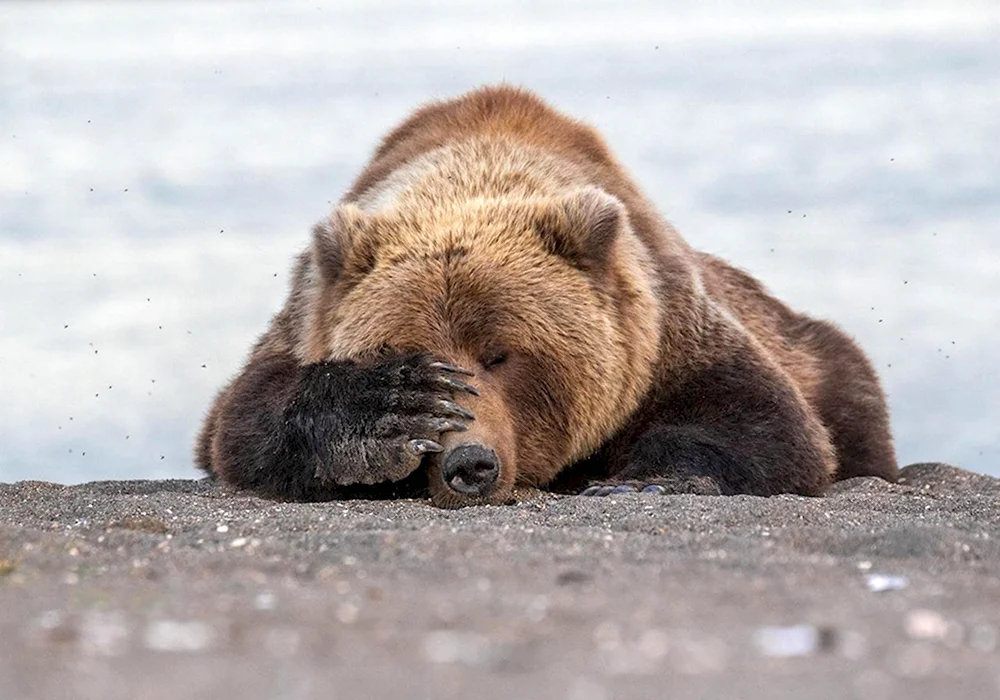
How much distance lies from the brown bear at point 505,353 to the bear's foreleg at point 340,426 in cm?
1

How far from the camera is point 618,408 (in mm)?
7809

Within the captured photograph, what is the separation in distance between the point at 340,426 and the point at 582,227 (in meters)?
1.56

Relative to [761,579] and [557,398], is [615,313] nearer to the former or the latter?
[557,398]

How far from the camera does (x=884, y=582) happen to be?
403 centimetres

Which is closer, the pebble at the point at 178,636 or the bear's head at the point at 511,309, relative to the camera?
the pebble at the point at 178,636

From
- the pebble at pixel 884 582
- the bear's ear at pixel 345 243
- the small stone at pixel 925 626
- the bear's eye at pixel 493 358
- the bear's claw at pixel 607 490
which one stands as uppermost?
the bear's ear at pixel 345 243

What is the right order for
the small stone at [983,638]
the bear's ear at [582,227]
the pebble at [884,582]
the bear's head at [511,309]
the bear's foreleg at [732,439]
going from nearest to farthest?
the small stone at [983,638] < the pebble at [884,582] < the bear's head at [511,309] < the bear's ear at [582,227] < the bear's foreleg at [732,439]

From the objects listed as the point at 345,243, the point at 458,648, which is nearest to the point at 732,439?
the point at 345,243

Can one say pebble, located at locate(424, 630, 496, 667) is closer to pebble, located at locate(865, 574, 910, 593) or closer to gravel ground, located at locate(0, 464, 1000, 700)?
gravel ground, located at locate(0, 464, 1000, 700)

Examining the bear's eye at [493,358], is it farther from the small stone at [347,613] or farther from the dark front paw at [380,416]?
the small stone at [347,613]

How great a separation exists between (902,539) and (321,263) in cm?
370

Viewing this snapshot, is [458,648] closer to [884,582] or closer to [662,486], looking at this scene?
[884,582]

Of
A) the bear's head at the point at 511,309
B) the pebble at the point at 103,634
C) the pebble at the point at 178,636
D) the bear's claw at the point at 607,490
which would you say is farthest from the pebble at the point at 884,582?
the bear's claw at the point at 607,490

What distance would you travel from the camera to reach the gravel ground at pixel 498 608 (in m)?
2.71
